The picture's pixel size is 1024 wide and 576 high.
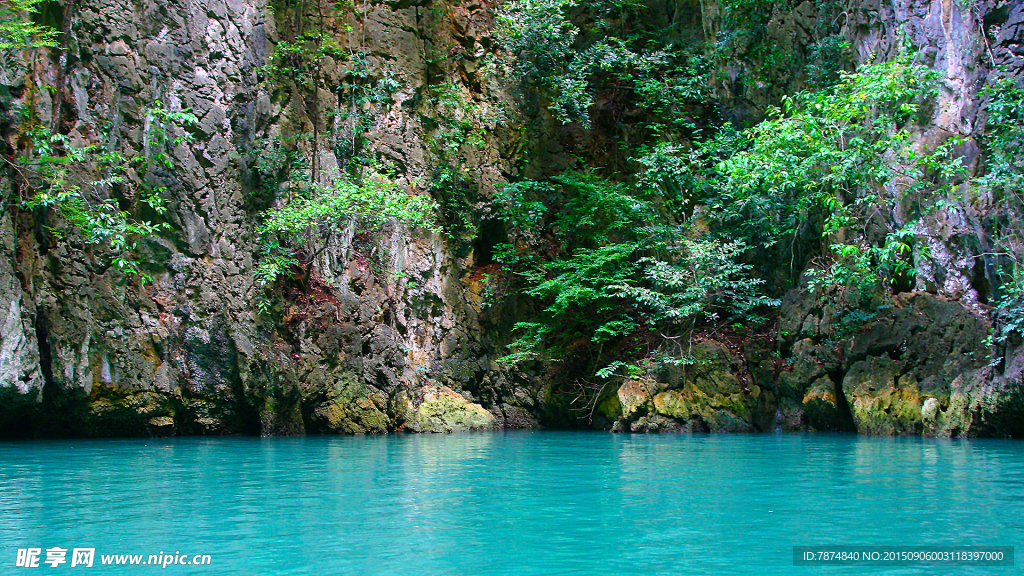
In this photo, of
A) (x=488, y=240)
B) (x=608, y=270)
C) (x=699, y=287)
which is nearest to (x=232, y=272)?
(x=488, y=240)

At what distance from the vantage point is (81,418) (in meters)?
11.6

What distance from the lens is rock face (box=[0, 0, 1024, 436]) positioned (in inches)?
440

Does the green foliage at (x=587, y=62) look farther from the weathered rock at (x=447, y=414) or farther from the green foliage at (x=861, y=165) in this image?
the weathered rock at (x=447, y=414)

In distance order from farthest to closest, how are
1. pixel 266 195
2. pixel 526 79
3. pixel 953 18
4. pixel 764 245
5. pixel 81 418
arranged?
pixel 526 79, pixel 764 245, pixel 266 195, pixel 953 18, pixel 81 418

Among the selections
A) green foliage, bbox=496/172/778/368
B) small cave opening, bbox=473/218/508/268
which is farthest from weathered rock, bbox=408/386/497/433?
small cave opening, bbox=473/218/508/268

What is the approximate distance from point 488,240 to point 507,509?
39.7 ft

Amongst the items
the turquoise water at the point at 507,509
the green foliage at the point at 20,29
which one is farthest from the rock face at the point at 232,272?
the turquoise water at the point at 507,509

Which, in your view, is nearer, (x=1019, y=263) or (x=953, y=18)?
(x=1019, y=263)

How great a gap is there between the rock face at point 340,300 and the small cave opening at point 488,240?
78mm

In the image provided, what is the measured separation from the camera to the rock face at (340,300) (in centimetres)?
1118

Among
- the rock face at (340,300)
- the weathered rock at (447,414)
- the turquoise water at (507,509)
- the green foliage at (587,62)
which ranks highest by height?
the green foliage at (587,62)

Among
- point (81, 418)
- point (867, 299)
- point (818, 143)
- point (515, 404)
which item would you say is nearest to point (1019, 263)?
point (867, 299)

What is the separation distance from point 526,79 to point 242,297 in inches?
340

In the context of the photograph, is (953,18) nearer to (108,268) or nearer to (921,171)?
(921,171)
